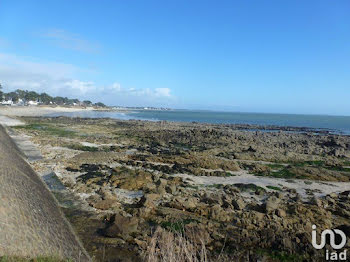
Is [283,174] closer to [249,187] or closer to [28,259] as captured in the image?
[249,187]

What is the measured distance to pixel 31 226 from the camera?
8.40m

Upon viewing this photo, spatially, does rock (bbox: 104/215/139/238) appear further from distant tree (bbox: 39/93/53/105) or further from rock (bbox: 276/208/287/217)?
distant tree (bbox: 39/93/53/105)

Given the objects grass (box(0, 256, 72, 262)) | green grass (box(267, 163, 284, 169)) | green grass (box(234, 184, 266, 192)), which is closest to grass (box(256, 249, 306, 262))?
grass (box(0, 256, 72, 262))

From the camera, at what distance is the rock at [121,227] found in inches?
358

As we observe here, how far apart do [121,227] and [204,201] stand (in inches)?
186

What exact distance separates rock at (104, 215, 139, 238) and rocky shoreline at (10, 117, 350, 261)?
0.03 meters

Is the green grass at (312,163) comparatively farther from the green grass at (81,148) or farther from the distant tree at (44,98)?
the distant tree at (44,98)

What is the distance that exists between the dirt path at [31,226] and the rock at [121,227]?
43.1 inches

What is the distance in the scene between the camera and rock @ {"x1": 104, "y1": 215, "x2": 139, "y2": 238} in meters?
9.09

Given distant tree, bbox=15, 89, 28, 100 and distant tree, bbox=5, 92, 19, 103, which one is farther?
distant tree, bbox=15, 89, 28, 100

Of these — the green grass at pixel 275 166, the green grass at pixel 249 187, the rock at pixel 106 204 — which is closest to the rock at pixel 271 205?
the green grass at pixel 249 187

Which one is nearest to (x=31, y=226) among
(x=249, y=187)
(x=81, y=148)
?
(x=249, y=187)

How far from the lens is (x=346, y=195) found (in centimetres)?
1493

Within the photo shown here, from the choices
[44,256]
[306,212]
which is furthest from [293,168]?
[44,256]
